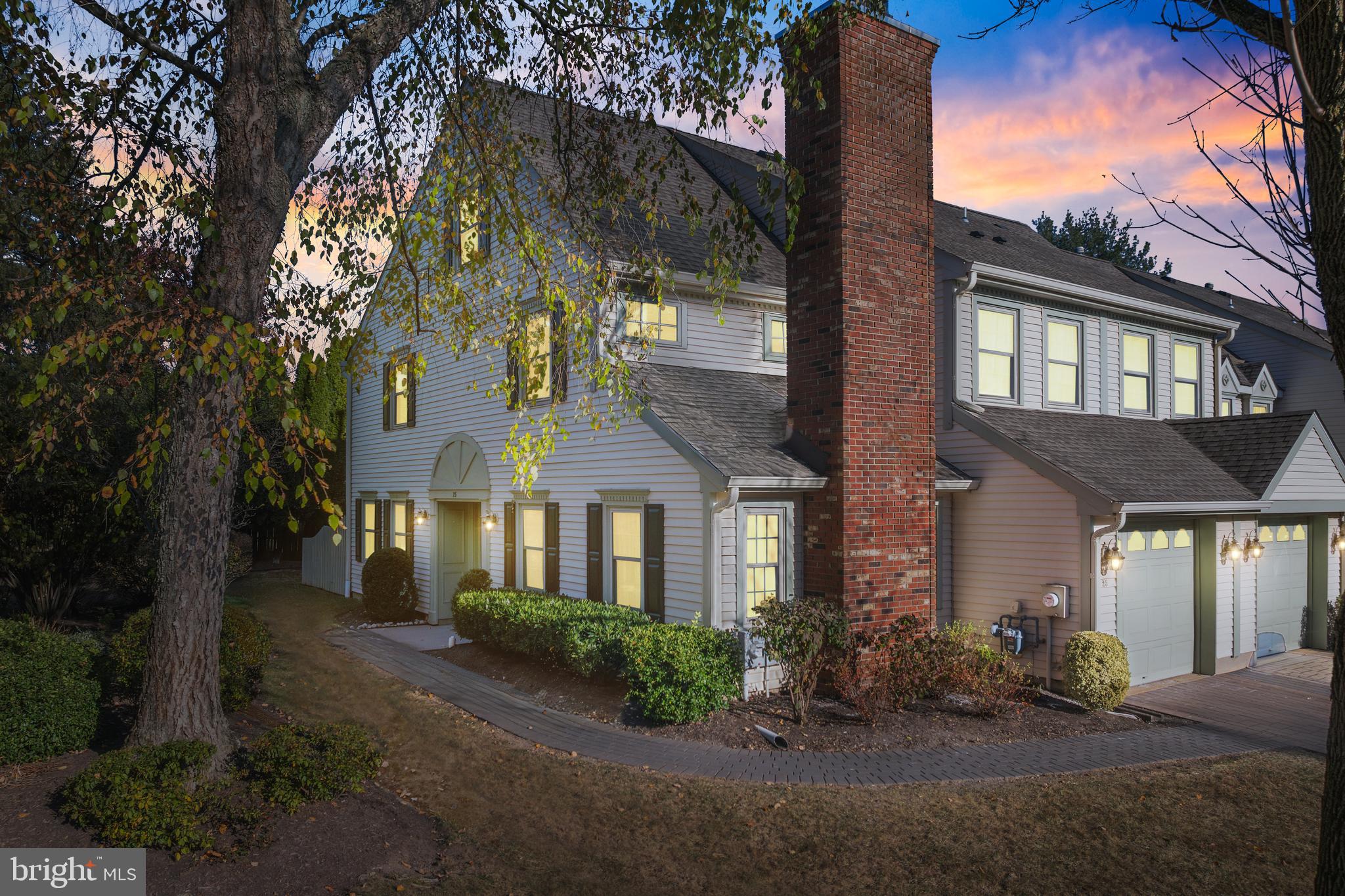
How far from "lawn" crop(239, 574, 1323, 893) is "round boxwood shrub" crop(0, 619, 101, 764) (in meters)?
2.76

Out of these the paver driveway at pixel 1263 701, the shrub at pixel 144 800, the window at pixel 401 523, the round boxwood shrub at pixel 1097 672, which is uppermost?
the window at pixel 401 523

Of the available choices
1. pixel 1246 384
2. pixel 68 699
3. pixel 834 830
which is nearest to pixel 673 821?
pixel 834 830

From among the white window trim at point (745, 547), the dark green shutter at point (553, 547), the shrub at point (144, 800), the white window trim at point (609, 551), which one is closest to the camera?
the shrub at point (144, 800)

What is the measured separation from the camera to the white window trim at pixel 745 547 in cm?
1130

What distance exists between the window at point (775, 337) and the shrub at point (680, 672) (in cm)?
639

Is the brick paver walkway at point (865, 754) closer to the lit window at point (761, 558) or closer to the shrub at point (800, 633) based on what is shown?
the shrub at point (800, 633)

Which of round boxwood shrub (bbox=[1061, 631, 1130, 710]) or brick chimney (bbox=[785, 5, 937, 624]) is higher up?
brick chimney (bbox=[785, 5, 937, 624])

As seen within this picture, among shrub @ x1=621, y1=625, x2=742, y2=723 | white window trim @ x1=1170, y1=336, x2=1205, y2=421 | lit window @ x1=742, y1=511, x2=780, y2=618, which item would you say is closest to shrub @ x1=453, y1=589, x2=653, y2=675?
shrub @ x1=621, y1=625, x2=742, y2=723

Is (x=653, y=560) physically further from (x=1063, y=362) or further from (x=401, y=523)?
(x=401, y=523)

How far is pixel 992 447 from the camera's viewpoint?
13.1 metres

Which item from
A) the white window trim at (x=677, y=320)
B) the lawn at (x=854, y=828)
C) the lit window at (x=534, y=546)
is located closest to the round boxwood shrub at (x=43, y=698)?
the lawn at (x=854, y=828)

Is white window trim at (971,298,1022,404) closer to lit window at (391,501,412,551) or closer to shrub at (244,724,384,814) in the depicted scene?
shrub at (244,724,384,814)

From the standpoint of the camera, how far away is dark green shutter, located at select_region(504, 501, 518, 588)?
52.2 feet

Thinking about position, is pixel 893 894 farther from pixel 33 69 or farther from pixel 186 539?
pixel 33 69
